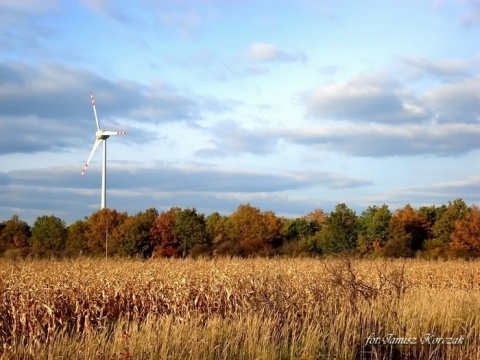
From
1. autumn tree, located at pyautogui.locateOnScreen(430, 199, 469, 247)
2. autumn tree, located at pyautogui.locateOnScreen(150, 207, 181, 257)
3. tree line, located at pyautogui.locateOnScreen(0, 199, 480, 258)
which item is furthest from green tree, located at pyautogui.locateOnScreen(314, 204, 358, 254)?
autumn tree, located at pyautogui.locateOnScreen(150, 207, 181, 257)

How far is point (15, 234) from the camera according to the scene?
73.4 meters

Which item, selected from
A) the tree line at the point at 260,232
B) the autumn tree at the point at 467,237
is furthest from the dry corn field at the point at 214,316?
the autumn tree at the point at 467,237

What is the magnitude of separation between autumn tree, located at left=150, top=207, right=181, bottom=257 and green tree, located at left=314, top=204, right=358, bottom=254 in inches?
563

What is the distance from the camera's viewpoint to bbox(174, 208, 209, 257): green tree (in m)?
62.9

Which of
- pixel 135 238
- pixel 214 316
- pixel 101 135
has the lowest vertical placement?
pixel 214 316

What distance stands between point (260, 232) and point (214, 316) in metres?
55.4

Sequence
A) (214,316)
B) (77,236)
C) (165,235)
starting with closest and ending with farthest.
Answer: (214,316) < (165,235) < (77,236)

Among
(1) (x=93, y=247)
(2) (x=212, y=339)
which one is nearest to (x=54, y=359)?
(2) (x=212, y=339)

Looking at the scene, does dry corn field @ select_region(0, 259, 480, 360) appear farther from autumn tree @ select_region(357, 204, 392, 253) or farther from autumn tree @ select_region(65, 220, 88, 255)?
autumn tree @ select_region(65, 220, 88, 255)

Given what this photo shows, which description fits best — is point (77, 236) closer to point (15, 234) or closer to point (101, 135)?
point (15, 234)

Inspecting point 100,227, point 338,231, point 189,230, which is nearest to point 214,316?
point 189,230

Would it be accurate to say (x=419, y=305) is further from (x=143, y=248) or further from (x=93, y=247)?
(x=93, y=247)

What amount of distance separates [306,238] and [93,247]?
2233 cm

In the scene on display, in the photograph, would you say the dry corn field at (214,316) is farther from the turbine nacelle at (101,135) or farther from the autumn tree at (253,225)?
the autumn tree at (253,225)
